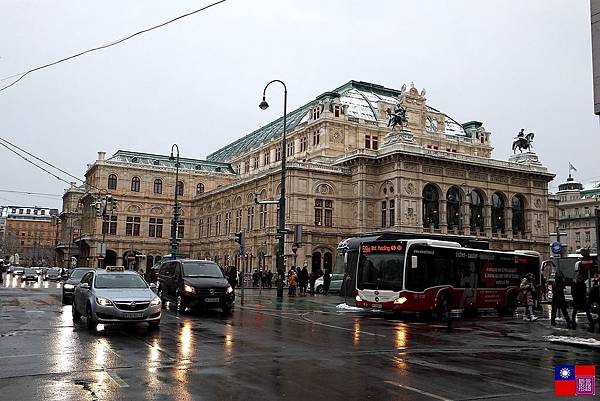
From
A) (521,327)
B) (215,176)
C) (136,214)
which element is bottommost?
(521,327)

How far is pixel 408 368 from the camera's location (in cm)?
1007

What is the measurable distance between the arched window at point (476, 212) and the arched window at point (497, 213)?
1879 mm

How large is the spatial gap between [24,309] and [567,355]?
17.7 meters

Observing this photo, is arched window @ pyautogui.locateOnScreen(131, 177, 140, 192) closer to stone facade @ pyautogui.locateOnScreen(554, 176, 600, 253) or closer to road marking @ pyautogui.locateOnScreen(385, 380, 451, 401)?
stone facade @ pyautogui.locateOnScreen(554, 176, 600, 253)

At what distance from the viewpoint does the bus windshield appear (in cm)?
2167

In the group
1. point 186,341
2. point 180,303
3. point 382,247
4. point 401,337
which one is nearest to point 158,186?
point 180,303

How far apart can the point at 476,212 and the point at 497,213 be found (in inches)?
132

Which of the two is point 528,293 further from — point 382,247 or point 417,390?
point 417,390

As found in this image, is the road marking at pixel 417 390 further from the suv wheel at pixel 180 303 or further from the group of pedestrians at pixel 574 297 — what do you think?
the suv wheel at pixel 180 303

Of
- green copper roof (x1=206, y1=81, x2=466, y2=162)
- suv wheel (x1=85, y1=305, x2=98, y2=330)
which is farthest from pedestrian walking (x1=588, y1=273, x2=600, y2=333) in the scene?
green copper roof (x1=206, y1=81, x2=466, y2=162)

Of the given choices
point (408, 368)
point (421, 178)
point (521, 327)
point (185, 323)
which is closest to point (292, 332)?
point (185, 323)

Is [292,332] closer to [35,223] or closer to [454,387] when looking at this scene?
[454,387]

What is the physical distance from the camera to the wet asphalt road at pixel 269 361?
7879 mm

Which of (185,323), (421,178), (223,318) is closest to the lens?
(185,323)
